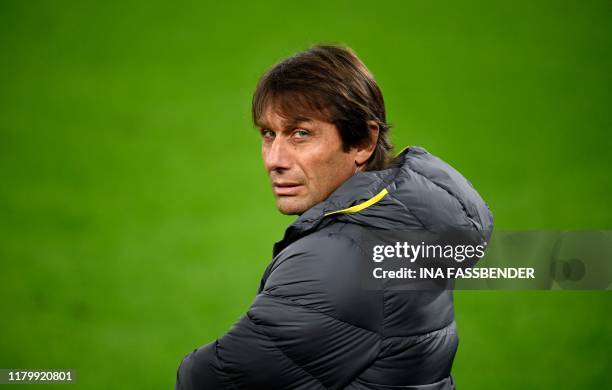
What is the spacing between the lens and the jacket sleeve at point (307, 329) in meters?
1.14

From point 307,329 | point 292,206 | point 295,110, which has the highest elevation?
point 295,110

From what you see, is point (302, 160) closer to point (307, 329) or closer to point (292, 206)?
point (292, 206)

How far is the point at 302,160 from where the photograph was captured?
141cm

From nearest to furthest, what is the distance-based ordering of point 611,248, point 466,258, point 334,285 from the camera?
1. point 334,285
2. point 466,258
3. point 611,248

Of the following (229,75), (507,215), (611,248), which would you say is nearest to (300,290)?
(611,248)

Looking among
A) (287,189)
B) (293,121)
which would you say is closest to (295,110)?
(293,121)

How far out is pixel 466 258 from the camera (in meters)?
1.29

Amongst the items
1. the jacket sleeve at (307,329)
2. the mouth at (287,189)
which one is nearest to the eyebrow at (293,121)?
the mouth at (287,189)

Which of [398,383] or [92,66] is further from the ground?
[92,66]

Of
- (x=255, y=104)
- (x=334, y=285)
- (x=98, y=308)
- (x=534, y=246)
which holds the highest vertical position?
(x=98, y=308)

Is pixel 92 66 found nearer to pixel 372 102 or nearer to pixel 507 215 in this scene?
pixel 507 215

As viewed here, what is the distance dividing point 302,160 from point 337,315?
1.16ft

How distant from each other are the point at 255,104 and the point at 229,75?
12.2ft

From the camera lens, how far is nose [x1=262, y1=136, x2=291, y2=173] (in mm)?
1413
